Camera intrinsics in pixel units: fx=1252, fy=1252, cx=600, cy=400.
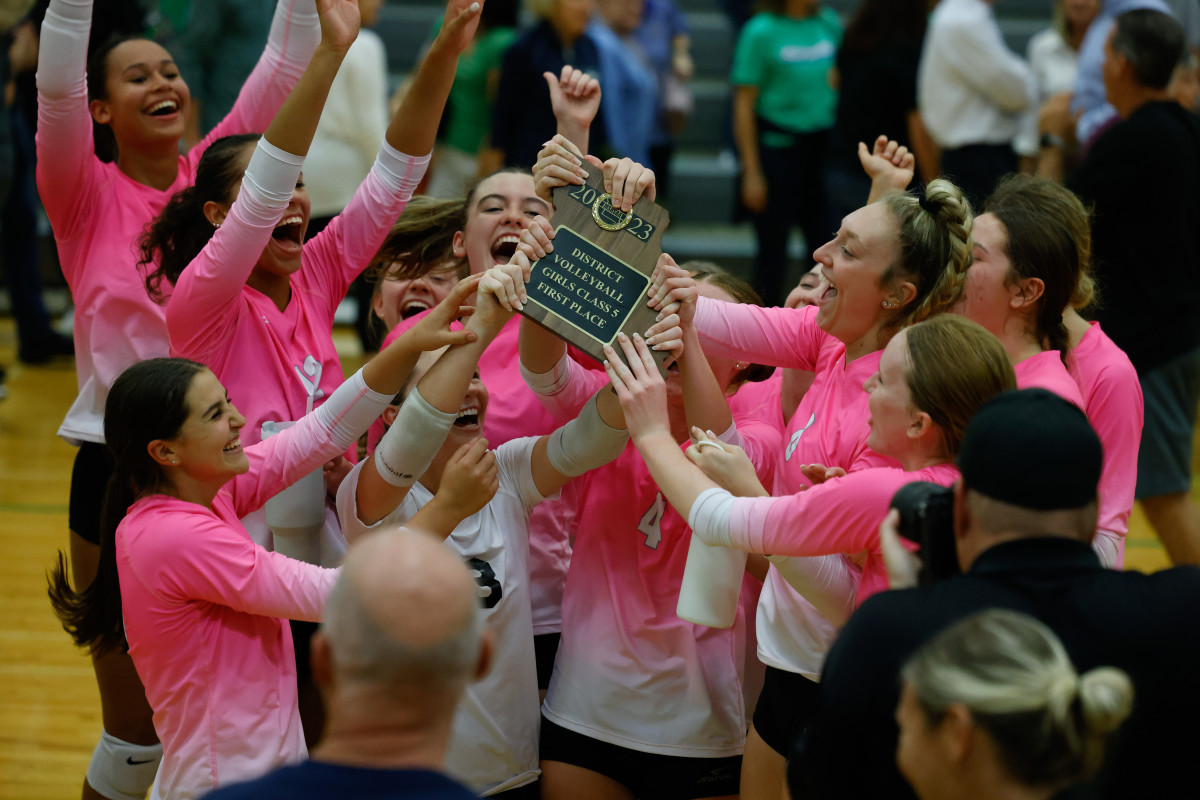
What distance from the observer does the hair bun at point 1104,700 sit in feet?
4.33

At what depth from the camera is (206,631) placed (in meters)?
2.12

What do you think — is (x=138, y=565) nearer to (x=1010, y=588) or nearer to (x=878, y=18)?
(x=1010, y=588)

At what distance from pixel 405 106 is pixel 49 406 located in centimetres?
430

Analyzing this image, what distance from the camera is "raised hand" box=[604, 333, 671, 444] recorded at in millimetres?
2166

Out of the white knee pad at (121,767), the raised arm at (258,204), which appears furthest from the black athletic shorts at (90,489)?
the raised arm at (258,204)

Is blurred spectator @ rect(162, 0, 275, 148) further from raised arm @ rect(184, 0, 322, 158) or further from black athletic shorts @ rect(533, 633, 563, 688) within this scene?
black athletic shorts @ rect(533, 633, 563, 688)

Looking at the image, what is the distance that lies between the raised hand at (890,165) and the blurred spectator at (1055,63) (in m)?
3.77

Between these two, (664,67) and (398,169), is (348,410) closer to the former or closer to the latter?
(398,169)

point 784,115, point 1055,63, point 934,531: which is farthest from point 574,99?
point 1055,63

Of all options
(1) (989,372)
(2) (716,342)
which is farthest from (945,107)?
(1) (989,372)

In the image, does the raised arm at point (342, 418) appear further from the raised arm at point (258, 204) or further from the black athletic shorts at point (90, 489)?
the black athletic shorts at point (90, 489)

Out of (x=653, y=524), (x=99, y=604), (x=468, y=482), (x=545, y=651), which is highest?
(x=468, y=482)

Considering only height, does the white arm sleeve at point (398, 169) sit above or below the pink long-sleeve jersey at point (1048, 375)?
above

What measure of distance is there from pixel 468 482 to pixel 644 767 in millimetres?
688
